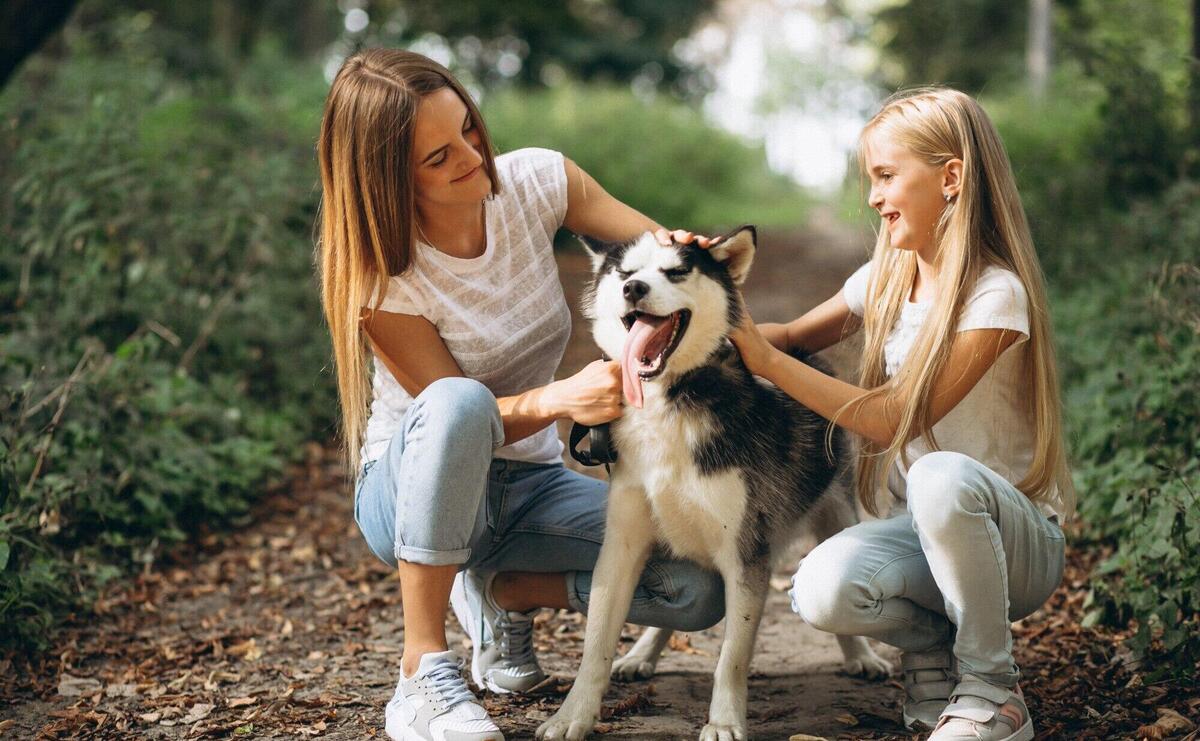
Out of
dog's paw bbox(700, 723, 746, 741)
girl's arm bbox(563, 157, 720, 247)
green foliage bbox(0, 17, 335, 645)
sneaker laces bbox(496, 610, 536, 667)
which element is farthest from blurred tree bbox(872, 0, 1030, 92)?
dog's paw bbox(700, 723, 746, 741)

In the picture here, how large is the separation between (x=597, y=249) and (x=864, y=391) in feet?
2.53

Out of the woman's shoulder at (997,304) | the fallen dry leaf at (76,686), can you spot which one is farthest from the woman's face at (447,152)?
the fallen dry leaf at (76,686)

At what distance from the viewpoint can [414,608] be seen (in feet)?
8.20

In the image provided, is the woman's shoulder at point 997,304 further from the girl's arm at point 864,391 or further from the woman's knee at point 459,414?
the woman's knee at point 459,414

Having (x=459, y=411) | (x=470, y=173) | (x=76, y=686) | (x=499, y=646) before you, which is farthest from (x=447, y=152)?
(x=76, y=686)

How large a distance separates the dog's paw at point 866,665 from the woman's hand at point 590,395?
111cm

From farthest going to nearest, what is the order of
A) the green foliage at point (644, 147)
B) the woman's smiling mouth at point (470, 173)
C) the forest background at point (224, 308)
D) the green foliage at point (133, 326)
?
the green foliage at point (644, 147) < the green foliage at point (133, 326) < the forest background at point (224, 308) < the woman's smiling mouth at point (470, 173)

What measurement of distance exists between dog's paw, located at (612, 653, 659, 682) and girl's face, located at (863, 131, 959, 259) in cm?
137

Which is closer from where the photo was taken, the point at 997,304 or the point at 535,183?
the point at 997,304

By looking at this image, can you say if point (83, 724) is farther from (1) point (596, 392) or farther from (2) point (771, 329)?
(2) point (771, 329)

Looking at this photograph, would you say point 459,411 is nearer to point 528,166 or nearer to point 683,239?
point 683,239

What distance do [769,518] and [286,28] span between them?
52.4ft

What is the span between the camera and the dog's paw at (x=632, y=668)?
120 inches

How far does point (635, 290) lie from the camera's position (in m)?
2.43
